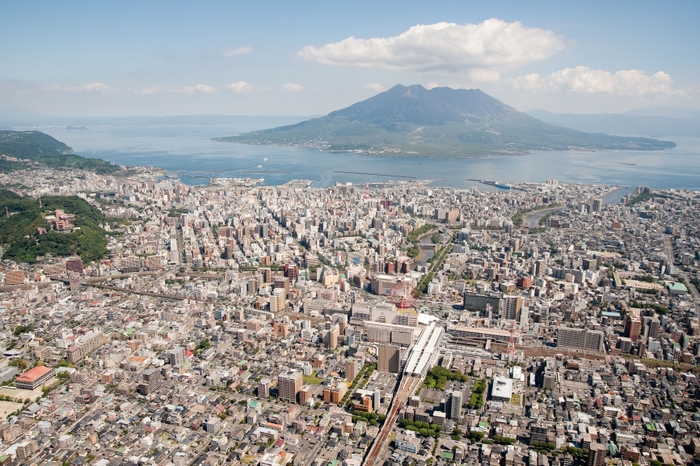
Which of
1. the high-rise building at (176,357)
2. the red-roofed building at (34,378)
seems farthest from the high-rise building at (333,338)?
the red-roofed building at (34,378)

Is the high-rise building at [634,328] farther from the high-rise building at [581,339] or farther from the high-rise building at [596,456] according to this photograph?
the high-rise building at [596,456]

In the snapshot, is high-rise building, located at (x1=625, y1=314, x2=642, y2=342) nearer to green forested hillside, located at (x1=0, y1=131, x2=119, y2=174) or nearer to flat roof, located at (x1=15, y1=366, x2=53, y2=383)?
flat roof, located at (x1=15, y1=366, x2=53, y2=383)

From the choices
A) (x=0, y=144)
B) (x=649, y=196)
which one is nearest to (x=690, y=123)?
(x=649, y=196)

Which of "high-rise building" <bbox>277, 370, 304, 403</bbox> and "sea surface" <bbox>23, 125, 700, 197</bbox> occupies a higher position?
"sea surface" <bbox>23, 125, 700, 197</bbox>

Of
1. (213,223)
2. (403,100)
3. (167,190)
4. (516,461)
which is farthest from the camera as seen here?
(403,100)

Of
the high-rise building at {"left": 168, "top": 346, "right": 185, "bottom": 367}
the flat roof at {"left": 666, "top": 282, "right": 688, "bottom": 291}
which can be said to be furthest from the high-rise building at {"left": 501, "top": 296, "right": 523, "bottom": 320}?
the high-rise building at {"left": 168, "top": 346, "right": 185, "bottom": 367}

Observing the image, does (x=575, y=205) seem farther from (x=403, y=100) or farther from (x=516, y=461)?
(x=403, y=100)

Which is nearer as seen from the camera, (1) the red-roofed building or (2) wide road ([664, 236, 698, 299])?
(1) the red-roofed building
